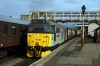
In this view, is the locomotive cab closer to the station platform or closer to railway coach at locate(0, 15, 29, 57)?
the station platform

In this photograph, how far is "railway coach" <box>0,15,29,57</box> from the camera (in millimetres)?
15983

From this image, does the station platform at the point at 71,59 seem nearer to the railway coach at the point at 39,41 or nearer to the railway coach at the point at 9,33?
the railway coach at the point at 39,41

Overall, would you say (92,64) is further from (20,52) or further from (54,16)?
(54,16)

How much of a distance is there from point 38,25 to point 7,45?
292cm

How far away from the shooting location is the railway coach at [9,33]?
1598 centimetres

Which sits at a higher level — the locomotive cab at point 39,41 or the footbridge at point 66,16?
the footbridge at point 66,16

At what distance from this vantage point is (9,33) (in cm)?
1717

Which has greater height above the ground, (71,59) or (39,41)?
(39,41)

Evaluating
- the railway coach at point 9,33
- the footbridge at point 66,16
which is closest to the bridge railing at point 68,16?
the footbridge at point 66,16

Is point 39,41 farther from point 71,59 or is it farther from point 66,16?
point 66,16

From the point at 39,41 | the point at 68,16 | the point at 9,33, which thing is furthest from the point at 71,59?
the point at 68,16

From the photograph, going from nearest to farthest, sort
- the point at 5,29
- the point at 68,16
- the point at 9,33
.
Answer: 1. the point at 5,29
2. the point at 9,33
3. the point at 68,16

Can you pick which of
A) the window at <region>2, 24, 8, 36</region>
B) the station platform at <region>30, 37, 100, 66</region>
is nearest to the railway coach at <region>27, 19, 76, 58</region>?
the station platform at <region>30, 37, 100, 66</region>

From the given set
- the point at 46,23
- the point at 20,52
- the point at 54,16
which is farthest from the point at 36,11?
the point at 46,23
